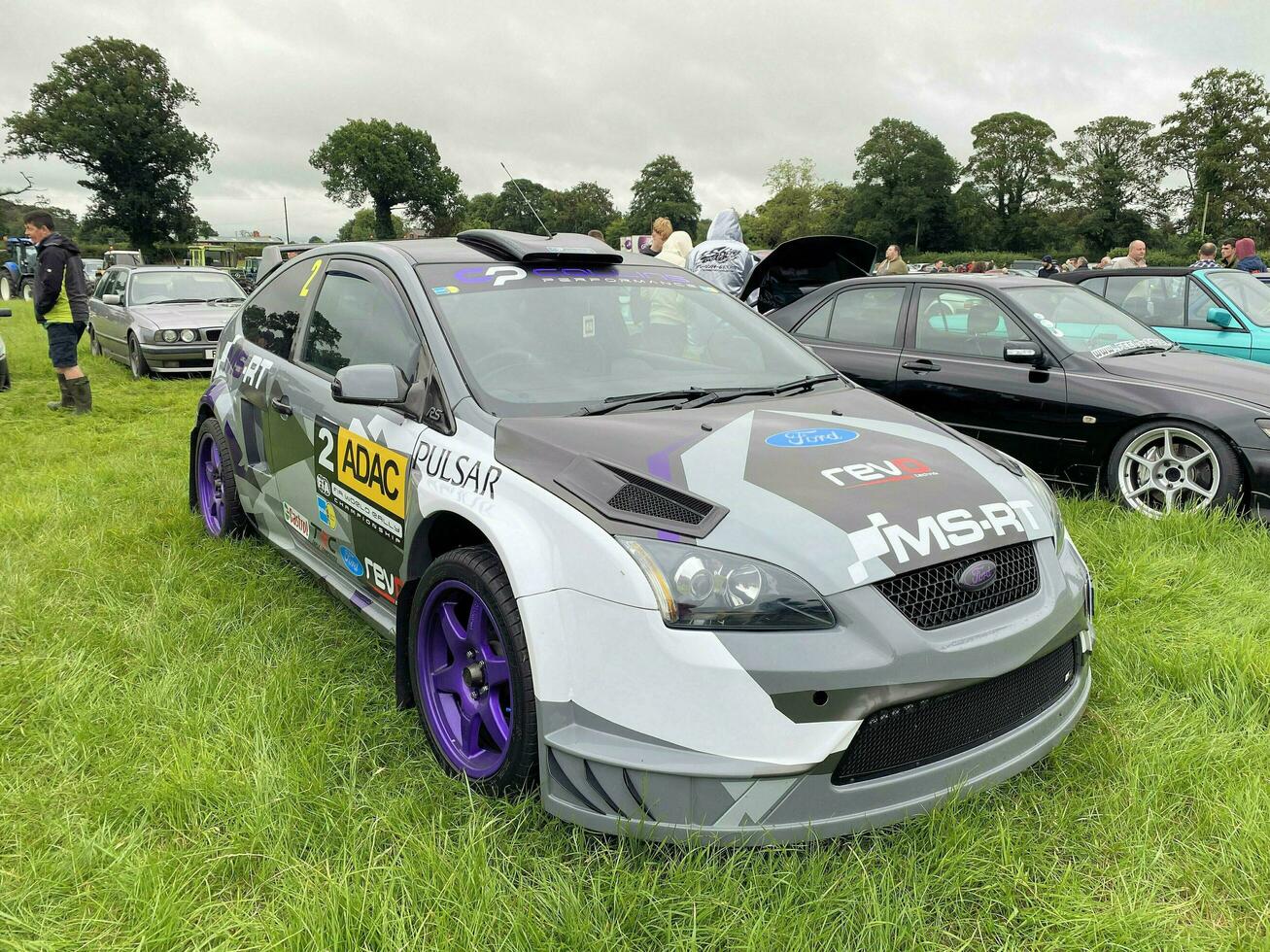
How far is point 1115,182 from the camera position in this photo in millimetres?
64500

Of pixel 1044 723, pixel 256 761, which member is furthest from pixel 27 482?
pixel 1044 723

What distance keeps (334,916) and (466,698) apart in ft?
2.20

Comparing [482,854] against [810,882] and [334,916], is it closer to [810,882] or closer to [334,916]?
[334,916]

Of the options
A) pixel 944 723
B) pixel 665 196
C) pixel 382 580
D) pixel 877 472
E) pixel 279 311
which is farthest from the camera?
pixel 665 196

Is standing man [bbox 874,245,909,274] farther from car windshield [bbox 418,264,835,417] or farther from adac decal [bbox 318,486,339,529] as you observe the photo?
adac decal [bbox 318,486,339,529]

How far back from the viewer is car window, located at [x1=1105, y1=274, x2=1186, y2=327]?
734 cm

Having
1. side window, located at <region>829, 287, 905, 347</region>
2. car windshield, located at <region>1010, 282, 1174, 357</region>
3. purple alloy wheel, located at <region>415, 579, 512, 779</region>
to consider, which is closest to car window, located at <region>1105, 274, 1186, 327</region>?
car windshield, located at <region>1010, 282, 1174, 357</region>

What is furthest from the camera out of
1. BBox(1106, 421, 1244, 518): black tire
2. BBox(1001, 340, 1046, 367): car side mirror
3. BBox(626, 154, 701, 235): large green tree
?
BBox(626, 154, 701, 235): large green tree

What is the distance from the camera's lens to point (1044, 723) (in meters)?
2.13

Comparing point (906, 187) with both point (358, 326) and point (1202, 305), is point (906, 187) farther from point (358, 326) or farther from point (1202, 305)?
point (358, 326)

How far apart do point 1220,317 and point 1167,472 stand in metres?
3.36

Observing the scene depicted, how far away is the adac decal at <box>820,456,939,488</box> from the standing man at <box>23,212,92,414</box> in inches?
338

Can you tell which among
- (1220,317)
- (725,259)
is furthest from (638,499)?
(1220,317)

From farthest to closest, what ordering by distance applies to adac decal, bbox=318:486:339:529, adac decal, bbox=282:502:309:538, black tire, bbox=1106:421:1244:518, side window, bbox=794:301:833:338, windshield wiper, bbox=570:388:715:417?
side window, bbox=794:301:833:338, black tire, bbox=1106:421:1244:518, adac decal, bbox=282:502:309:538, adac decal, bbox=318:486:339:529, windshield wiper, bbox=570:388:715:417
